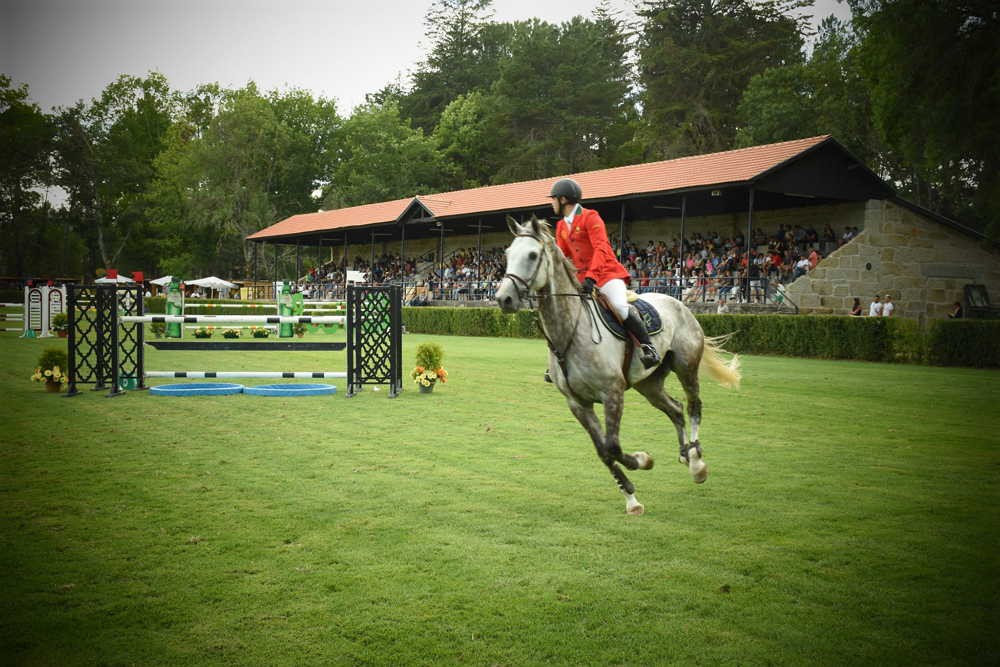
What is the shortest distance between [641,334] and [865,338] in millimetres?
15745

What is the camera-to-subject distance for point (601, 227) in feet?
20.1

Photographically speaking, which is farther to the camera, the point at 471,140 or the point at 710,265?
the point at 471,140

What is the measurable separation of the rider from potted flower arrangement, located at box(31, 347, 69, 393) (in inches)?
352

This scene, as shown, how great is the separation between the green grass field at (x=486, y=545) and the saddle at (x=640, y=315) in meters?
1.25

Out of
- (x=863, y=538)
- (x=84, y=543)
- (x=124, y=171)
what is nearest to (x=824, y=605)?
(x=863, y=538)

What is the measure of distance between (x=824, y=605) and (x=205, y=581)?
123 inches

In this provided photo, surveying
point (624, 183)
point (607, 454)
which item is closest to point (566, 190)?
point (607, 454)

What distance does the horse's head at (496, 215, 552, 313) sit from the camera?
210 inches

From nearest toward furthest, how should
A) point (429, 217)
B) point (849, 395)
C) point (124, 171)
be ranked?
point (849, 395) → point (429, 217) → point (124, 171)

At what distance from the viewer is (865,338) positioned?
64.4 ft

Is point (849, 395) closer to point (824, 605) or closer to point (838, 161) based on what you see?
point (824, 605)

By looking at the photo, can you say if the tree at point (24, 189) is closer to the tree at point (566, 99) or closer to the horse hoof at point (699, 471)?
the horse hoof at point (699, 471)

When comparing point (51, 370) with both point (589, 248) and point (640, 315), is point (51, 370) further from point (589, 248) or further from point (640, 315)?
point (640, 315)

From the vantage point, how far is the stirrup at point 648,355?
20.2 ft
